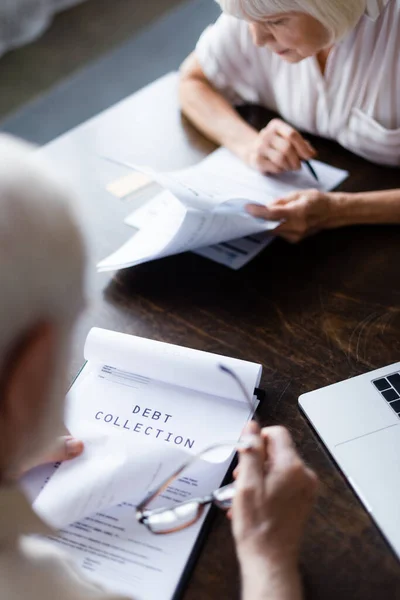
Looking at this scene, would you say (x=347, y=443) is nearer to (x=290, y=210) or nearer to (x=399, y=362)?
(x=399, y=362)

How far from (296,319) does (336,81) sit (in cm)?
64

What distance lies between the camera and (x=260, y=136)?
4.34 feet

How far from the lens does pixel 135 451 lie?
2.61 feet

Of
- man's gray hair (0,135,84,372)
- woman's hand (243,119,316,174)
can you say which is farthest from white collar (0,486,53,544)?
woman's hand (243,119,316,174)

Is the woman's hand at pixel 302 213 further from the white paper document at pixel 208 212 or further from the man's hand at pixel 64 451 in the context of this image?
the man's hand at pixel 64 451

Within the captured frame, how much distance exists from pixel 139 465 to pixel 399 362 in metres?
0.41

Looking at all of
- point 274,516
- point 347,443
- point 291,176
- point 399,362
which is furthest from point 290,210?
point 274,516

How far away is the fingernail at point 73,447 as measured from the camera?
812 mm

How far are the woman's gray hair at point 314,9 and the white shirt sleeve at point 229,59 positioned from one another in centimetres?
24

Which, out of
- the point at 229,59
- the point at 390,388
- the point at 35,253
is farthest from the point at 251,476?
the point at 229,59

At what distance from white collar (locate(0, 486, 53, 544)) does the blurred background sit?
7.91ft

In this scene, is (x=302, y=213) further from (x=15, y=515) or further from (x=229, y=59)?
(x=15, y=515)

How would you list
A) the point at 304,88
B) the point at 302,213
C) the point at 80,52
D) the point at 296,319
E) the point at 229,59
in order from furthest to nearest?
the point at 80,52, the point at 229,59, the point at 304,88, the point at 302,213, the point at 296,319

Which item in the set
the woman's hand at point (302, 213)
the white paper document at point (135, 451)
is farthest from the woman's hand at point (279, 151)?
the white paper document at point (135, 451)
